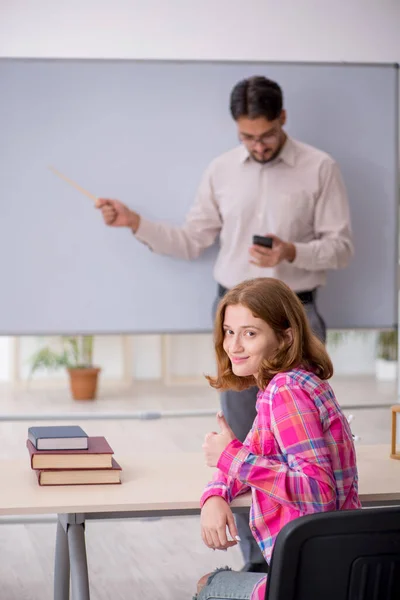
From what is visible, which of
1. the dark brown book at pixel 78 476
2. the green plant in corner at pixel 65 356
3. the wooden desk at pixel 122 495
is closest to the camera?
the wooden desk at pixel 122 495

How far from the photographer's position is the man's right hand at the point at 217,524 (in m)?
1.68

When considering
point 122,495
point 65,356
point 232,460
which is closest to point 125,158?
point 122,495

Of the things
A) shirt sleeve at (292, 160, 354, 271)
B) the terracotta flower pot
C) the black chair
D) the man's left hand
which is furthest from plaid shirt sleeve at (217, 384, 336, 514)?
the terracotta flower pot

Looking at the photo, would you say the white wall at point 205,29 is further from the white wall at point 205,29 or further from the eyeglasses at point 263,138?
the eyeglasses at point 263,138

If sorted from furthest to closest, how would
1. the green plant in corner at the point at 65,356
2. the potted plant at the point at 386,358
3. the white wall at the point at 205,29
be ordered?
1. the potted plant at the point at 386,358
2. the green plant in corner at the point at 65,356
3. the white wall at the point at 205,29

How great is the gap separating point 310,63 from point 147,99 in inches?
24.2

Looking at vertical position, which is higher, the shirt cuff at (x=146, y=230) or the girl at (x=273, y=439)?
the shirt cuff at (x=146, y=230)

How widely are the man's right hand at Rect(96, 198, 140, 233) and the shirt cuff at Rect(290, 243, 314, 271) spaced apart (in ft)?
1.93

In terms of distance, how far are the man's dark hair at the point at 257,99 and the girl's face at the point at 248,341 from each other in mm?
1511

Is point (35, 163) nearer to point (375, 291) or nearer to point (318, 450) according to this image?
point (375, 291)

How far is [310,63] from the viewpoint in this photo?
3262 mm

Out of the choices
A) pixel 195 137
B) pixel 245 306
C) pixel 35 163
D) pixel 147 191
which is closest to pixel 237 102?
pixel 195 137

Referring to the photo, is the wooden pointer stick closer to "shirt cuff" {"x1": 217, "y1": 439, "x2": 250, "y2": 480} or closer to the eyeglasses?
the eyeglasses

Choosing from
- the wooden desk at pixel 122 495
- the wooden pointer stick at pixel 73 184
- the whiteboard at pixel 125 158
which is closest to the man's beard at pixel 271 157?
the whiteboard at pixel 125 158
